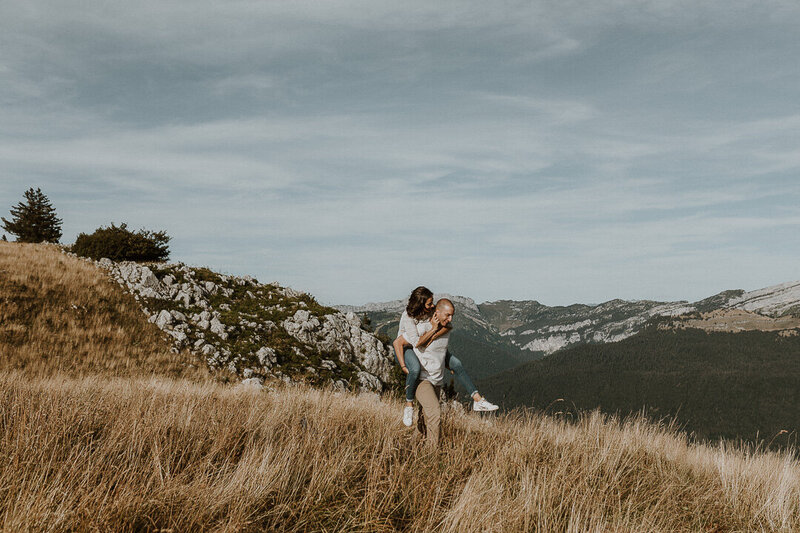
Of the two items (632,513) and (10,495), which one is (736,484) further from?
(10,495)

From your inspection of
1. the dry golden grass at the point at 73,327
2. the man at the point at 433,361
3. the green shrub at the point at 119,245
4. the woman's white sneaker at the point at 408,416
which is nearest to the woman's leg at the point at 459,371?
the man at the point at 433,361

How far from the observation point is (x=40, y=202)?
43.8 metres

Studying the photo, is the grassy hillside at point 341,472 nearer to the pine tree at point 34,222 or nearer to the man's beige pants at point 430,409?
the man's beige pants at point 430,409

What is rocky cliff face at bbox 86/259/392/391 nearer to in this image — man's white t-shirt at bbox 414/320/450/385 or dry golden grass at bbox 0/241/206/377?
dry golden grass at bbox 0/241/206/377

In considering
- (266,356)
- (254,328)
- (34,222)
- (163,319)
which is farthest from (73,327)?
(34,222)

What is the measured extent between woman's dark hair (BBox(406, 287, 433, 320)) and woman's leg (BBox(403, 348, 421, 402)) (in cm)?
50

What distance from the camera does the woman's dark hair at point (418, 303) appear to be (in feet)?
19.9

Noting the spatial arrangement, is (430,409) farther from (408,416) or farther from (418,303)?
(418,303)

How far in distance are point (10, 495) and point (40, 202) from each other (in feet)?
172

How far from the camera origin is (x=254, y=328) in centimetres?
1617

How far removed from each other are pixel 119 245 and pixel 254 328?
9966mm

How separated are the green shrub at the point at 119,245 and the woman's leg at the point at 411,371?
19.8m

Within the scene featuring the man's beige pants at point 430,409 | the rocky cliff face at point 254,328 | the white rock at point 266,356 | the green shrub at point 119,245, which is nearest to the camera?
the man's beige pants at point 430,409

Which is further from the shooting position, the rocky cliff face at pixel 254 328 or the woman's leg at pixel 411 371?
the rocky cliff face at pixel 254 328
